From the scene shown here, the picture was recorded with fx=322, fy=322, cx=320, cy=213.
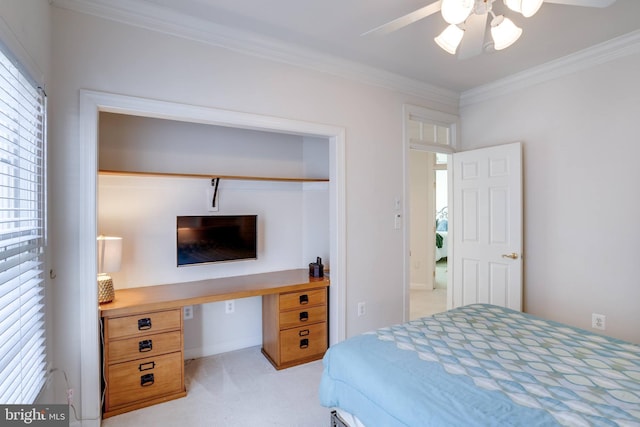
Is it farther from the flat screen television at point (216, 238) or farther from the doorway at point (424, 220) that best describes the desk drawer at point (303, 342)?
the doorway at point (424, 220)

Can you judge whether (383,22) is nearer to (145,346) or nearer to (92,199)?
(92,199)

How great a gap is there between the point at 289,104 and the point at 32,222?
70.9 inches

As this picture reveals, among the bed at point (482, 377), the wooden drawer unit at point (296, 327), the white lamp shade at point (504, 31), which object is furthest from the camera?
the wooden drawer unit at point (296, 327)

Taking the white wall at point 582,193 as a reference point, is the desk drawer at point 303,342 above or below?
below

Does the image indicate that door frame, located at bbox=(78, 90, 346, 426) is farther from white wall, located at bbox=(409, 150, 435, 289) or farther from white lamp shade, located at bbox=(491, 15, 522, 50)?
white wall, located at bbox=(409, 150, 435, 289)

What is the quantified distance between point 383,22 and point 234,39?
106cm

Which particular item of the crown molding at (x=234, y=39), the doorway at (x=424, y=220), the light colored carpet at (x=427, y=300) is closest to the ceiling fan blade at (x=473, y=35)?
the crown molding at (x=234, y=39)

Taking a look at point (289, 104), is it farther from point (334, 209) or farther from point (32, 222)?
point (32, 222)

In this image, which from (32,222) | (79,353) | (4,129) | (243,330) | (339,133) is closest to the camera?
(4,129)

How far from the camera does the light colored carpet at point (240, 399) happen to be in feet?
6.79

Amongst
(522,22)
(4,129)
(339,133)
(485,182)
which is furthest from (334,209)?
(4,129)

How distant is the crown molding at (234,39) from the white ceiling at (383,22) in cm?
1

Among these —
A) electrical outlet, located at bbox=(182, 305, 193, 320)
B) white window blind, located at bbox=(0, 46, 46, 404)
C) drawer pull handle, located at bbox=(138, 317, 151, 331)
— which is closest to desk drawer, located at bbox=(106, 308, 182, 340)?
drawer pull handle, located at bbox=(138, 317, 151, 331)

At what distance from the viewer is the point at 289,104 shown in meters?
2.60
